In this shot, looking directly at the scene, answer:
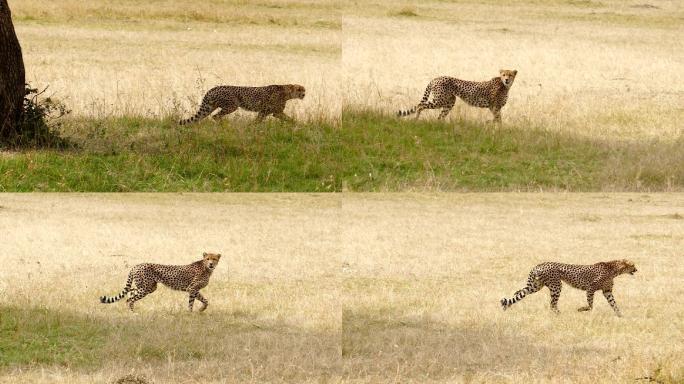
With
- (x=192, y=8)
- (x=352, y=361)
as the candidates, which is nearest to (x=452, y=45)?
(x=192, y=8)

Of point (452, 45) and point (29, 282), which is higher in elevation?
point (452, 45)

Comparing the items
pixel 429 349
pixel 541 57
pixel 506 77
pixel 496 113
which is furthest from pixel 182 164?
pixel 541 57

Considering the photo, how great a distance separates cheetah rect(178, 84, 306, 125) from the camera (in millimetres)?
15508

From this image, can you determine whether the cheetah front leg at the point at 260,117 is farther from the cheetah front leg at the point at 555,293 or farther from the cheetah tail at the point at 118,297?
the cheetah front leg at the point at 555,293

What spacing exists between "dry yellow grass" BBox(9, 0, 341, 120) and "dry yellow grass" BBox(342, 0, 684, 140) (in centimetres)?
141

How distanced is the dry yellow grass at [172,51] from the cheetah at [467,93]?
1.54 m

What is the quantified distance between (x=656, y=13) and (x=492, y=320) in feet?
140

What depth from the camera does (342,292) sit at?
1728 cm

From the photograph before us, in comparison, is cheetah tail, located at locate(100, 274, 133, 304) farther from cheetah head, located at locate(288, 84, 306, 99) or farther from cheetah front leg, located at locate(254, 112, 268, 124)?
cheetah head, located at locate(288, 84, 306, 99)

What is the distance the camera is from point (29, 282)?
17.9 meters

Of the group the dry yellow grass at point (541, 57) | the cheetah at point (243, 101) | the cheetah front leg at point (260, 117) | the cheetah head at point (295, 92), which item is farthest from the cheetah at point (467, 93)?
the cheetah front leg at point (260, 117)

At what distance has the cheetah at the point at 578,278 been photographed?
15.9 meters

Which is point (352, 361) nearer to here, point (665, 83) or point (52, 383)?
point (52, 383)

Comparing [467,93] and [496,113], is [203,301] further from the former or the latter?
[496,113]
